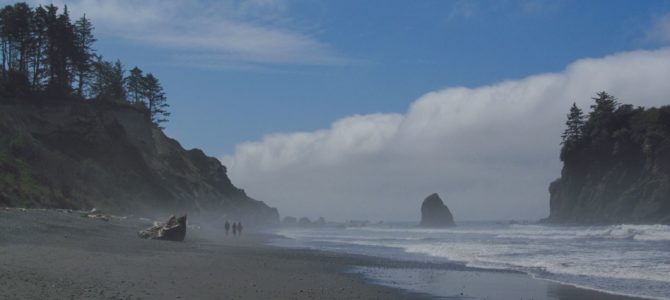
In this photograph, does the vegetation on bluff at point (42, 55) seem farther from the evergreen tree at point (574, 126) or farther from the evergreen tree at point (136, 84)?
the evergreen tree at point (574, 126)

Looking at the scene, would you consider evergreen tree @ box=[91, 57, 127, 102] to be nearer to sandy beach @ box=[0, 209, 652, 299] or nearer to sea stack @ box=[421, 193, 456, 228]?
sandy beach @ box=[0, 209, 652, 299]

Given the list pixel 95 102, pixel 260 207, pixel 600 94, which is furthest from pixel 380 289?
pixel 260 207

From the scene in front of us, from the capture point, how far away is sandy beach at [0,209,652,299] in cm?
1202

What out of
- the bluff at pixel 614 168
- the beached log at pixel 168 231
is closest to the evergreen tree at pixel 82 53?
the beached log at pixel 168 231

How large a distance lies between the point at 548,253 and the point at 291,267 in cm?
1642

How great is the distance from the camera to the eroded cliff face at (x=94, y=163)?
133 feet

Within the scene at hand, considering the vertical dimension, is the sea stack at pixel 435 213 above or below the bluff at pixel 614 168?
below

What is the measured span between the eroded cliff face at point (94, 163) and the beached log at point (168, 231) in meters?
11.1

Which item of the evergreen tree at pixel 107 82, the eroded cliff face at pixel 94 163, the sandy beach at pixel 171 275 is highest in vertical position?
the evergreen tree at pixel 107 82

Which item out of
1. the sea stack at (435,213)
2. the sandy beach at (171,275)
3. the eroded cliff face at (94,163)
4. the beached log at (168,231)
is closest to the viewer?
the sandy beach at (171,275)

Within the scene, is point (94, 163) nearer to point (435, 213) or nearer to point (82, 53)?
point (82, 53)

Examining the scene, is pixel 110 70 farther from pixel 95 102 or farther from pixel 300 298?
pixel 300 298

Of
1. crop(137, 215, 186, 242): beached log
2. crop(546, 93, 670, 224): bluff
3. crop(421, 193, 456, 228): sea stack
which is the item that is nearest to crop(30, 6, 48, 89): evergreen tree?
crop(137, 215, 186, 242): beached log

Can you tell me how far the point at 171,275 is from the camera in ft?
50.5
